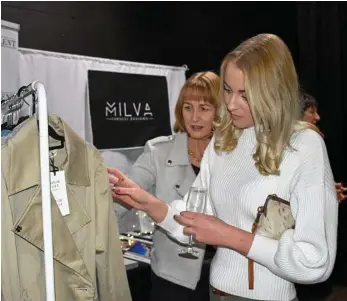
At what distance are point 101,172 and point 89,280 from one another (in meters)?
0.35

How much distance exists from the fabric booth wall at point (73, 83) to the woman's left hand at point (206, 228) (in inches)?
67.1

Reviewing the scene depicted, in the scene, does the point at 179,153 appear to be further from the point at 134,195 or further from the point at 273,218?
the point at 273,218

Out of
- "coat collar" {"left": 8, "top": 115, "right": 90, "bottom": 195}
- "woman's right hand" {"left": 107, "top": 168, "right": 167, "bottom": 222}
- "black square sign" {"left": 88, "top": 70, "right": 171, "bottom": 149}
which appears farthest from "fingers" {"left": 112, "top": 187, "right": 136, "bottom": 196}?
"black square sign" {"left": 88, "top": 70, "right": 171, "bottom": 149}

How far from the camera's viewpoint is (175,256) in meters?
2.29

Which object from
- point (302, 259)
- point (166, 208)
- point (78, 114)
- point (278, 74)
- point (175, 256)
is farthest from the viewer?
point (78, 114)

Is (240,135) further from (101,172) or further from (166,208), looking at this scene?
(101,172)

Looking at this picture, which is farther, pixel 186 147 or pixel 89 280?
pixel 186 147

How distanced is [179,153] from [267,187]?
3.13 feet

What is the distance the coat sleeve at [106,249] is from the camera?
1615 mm

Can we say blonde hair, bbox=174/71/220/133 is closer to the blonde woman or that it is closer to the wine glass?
the blonde woman

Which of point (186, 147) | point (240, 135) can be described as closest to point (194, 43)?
point (186, 147)

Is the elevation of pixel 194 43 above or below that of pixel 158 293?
above

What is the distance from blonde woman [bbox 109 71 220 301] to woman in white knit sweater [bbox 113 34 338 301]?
0.66m

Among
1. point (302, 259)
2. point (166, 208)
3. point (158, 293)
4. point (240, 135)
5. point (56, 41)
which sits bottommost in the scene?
point (158, 293)
